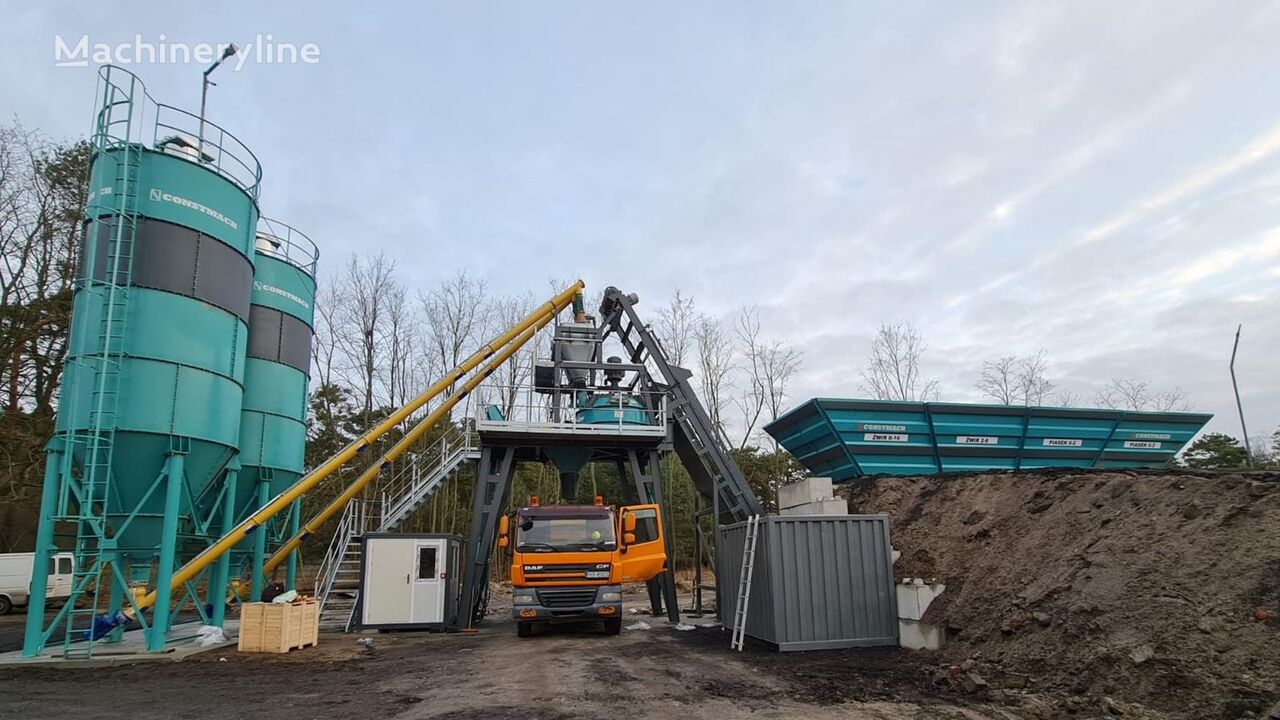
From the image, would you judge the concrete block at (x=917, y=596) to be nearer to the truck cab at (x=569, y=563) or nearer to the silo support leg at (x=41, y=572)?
the truck cab at (x=569, y=563)

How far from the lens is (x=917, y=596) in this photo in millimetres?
11688

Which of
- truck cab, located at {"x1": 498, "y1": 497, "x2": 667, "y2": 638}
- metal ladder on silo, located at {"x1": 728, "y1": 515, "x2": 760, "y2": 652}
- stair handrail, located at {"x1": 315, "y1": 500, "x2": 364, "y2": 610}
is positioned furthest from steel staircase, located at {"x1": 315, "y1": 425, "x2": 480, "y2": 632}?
metal ladder on silo, located at {"x1": 728, "y1": 515, "x2": 760, "y2": 652}

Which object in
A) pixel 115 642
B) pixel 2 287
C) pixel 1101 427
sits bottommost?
pixel 115 642

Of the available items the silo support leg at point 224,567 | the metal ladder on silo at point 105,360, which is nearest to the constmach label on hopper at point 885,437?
the silo support leg at point 224,567

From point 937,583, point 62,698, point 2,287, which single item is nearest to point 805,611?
point 937,583

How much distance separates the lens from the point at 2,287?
24.4 m

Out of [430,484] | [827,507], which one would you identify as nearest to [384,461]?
[430,484]

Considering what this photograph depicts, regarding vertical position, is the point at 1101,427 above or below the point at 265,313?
below

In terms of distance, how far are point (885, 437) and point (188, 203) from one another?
14.9 meters

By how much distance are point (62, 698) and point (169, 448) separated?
201 inches

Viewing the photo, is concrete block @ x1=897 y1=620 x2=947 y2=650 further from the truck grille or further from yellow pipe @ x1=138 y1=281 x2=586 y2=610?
yellow pipe @ x1=138 y1=281 x2=586 y2=610

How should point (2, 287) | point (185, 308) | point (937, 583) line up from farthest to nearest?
point (2, 287), point (185, 308), point (937, 583)

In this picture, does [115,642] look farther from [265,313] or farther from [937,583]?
[937,583]

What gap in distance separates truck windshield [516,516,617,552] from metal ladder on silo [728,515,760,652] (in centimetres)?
340
